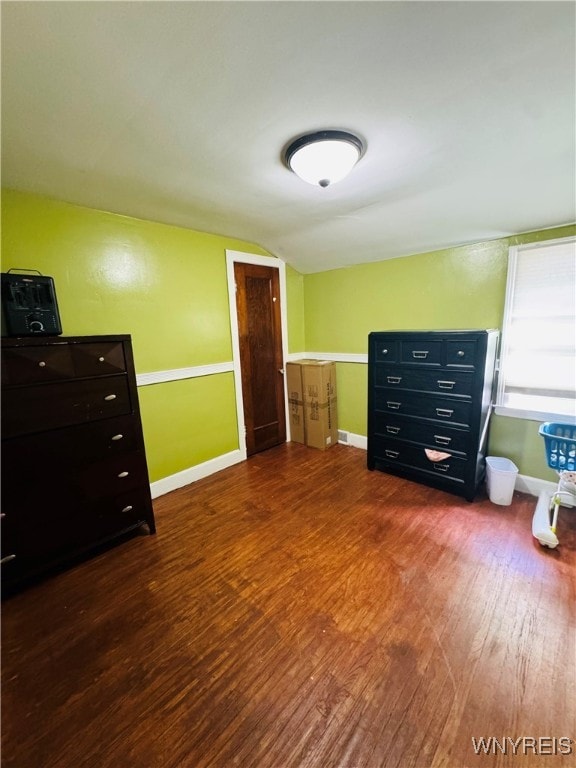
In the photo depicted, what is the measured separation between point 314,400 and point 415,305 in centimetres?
142

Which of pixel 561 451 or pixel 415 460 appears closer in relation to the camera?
pixel 561 451

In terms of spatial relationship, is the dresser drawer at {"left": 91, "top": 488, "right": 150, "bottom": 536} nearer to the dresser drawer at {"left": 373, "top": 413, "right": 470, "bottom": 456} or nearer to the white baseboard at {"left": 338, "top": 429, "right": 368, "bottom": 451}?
the dresser drawer at {"left": 373, "top": 413, "right": 470, "bottom": 456}

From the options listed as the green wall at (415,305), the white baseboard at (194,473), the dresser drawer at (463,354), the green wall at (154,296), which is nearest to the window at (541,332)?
the green wall at (415,305)

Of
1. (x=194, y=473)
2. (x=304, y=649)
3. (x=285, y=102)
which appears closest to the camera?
(x=285, y=102)

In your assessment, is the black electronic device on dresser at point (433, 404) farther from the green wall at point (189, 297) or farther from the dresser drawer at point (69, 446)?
the dresser drawer at point (69, 446)

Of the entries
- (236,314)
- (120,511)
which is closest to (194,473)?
(120,511)

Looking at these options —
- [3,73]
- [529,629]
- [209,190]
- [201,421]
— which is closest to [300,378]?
[201,421]

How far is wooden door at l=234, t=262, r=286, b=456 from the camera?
309cm

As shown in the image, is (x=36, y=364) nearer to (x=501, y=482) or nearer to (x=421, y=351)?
(x=421, y=351)

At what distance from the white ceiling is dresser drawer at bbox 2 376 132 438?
3.82 ft

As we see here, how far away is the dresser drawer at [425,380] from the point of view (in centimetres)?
223

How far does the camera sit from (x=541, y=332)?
2234 millimetres

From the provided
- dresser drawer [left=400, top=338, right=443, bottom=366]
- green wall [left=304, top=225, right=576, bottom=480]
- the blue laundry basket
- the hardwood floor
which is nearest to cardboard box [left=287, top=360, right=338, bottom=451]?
green wall [left=304, top=225, right=576, bottom=480]

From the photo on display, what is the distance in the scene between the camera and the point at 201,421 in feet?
9.21
